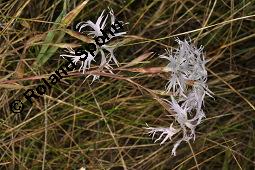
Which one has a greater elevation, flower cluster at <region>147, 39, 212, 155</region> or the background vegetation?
flower cluster at <region>147, 39, 212, 155</region>

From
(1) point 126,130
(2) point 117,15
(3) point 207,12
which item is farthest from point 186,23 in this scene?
(1) point 126,130

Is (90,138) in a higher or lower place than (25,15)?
lower

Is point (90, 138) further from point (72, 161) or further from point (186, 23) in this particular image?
point (186, 23)

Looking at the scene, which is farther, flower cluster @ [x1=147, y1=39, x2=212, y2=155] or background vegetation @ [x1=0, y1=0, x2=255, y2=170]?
background vegetation @ [x1=0, y1=0, x2=255, y2=170]

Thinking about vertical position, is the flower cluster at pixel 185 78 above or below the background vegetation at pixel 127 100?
above

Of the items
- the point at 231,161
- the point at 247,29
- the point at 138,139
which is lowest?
the point at 231,161

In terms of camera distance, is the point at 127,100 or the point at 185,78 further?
the point at 127,100

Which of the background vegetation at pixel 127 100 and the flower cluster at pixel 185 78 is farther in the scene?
the background vegetation at pixel 127 100

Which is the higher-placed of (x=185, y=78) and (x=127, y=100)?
(x=185, y=78)
